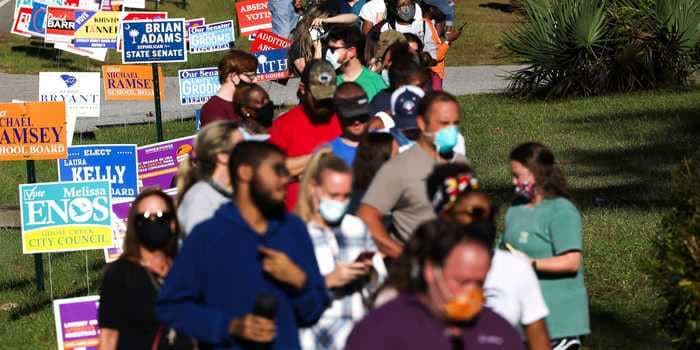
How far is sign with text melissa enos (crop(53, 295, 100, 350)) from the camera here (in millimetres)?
9250

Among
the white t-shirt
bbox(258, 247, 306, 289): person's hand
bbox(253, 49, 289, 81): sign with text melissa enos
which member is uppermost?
bbox(253, 49, 289, 81): sign with text melissa enos

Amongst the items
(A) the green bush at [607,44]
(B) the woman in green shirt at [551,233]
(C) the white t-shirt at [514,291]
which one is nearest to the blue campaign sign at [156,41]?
(A) the green bush at [607,44]

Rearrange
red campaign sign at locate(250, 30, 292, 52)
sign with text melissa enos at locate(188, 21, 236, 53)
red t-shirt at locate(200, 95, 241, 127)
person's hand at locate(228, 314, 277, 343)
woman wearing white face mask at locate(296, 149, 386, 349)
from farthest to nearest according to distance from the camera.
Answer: sign with text melissa enos at locate(188, 21, 236, 53), red campaign sign at locate(250, 30, 292, 52), red t-shirt at locate(200, 95, 241, 127), woman wearing white face mask at locate(296, 149, 386, 349), person's hand at locate(228, 314, 277, 343)

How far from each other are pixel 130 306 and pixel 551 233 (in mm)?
2033

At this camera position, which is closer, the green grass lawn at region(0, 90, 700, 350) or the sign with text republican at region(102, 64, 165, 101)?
the green grass lawn at region(0, 90, 700, 350)

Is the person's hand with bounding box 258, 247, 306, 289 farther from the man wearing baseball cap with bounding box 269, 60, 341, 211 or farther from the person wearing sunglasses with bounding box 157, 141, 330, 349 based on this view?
the man wearing baseball cap with bounding box 269, 60, 341, 211

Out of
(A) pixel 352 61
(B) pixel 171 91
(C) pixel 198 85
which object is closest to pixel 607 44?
(C) pixel 198 85

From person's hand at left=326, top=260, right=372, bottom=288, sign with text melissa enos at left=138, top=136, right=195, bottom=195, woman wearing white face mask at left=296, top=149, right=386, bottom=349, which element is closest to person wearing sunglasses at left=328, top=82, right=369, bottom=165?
woman wearing white face mask at left=296, top=149, right=386, bottom=349

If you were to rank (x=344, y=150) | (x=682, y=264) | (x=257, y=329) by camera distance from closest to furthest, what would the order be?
(x=257, y=329) → (x=682, y=264) → (x=344, y=150)

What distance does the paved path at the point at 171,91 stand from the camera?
2339 centimetres

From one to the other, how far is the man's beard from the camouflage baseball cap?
300 centimetres

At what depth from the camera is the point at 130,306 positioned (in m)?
6.69

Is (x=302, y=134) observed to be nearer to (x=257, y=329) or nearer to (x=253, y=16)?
(x=257, y=329)

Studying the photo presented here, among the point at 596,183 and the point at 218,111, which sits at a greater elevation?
the point at 218,111
